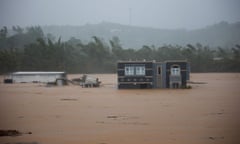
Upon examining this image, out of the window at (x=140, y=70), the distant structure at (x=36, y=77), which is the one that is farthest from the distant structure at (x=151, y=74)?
the distant structure at (x=36, y=77)

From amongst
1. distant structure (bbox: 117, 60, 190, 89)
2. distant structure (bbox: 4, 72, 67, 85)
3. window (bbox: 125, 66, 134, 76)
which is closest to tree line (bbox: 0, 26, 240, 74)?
distant structure (bbox: 4, 72, 67, 85)

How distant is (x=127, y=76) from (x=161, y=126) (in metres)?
9.57

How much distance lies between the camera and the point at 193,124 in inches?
200

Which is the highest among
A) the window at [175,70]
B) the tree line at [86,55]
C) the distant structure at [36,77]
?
the tree line at [86,55]

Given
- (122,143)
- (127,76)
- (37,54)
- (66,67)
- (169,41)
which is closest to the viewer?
(122,143)

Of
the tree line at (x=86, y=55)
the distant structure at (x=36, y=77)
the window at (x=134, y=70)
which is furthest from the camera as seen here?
the tree line at (x=86, y=55)

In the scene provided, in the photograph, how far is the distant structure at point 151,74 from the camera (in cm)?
1483

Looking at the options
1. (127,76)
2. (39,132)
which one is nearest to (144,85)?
(127,76)

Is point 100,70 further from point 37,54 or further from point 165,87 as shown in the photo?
point 165,87

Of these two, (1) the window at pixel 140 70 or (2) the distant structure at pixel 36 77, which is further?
(2) the distant structure at pixel 36 77

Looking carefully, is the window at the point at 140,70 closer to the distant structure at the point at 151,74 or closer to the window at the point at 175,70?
the distant structure at the point at 151,74

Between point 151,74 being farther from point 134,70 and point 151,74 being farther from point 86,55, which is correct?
point 86,55

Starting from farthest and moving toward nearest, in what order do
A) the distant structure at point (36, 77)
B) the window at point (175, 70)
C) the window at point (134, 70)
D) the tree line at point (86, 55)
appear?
the tree line at point (86, 55) → the distant structure at point (36, 77) → the window at point (175, 70) → the window at point (134, 70)

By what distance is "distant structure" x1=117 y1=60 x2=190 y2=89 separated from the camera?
1483 cm
